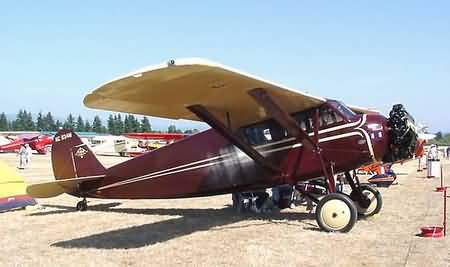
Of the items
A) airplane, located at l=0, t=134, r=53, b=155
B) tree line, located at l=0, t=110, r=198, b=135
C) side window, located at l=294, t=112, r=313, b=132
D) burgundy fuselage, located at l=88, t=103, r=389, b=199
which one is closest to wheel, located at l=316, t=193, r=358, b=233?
burgundy fuselage, located at l=88, t=103, r=389, b=199

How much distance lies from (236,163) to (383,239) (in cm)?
322

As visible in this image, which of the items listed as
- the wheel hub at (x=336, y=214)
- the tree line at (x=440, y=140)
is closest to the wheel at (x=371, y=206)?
the wheel hub at (x=336, y=214)

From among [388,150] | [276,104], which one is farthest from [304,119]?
[388,150]

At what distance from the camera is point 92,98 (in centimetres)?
698

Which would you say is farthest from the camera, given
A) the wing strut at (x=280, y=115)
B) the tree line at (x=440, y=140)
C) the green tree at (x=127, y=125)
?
the green tree at (x=127, y=125)

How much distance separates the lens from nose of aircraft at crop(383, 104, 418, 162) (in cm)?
880

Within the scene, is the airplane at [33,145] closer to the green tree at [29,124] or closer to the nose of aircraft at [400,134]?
the nose of aircraft at [400,134]

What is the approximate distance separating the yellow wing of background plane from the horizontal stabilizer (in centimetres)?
290

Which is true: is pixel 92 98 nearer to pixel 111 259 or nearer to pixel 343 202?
pixel 111 259

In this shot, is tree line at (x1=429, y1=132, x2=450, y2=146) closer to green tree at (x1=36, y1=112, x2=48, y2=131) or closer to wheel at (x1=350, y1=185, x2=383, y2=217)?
wheel at (x1=350, y1=185, x2=383, y2=217)

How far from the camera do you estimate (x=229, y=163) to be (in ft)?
32.3

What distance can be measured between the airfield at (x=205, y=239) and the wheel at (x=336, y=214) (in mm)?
193

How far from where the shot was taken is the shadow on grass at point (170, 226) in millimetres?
7805

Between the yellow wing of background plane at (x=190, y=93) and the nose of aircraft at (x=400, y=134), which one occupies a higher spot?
the yellow wing of background plane at (x=190, y=93)
